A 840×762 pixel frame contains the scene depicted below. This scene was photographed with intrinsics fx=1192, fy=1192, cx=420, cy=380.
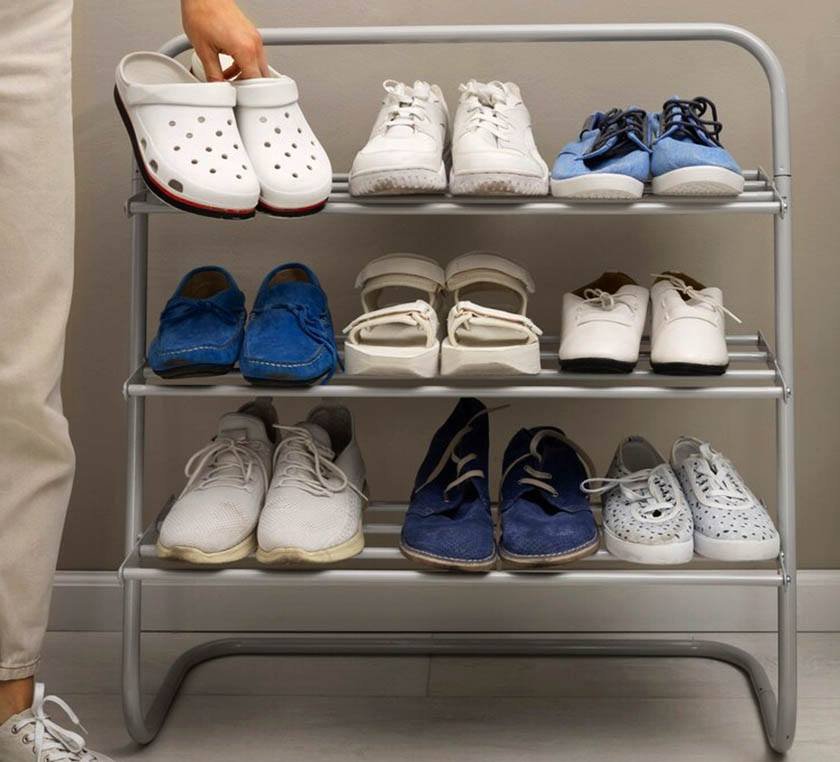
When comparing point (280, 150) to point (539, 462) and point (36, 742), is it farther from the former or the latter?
point (36, 742)

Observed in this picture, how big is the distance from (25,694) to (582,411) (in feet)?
3.02

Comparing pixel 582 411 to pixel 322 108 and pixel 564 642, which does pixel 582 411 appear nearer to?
pixel 564 642

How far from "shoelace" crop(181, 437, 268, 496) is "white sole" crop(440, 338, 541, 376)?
0.31m

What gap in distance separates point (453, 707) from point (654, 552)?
1.34 ft

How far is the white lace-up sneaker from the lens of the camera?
147cm

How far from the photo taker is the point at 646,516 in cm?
150

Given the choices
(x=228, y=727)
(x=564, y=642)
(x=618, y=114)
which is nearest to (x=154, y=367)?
(x=228, y=727)

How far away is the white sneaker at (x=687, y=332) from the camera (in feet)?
4.77

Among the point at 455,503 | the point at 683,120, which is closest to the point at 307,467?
the point at 455,503

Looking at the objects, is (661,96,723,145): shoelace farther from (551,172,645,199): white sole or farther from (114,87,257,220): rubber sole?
(114,87,257,220): rubber sole

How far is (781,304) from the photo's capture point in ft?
4.91

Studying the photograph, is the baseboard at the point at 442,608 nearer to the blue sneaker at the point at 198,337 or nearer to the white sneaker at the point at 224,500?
the white sneaker at the point at 224,500

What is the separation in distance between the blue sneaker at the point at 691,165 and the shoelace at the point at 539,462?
374mm

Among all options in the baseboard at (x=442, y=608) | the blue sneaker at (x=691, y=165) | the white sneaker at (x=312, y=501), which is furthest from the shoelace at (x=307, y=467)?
the blue sneaker at (x=691, y=165)
